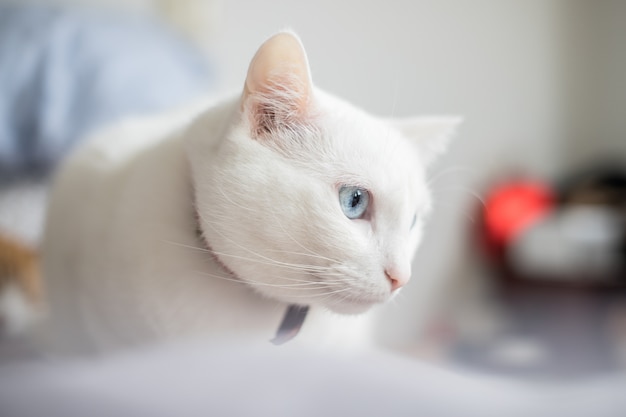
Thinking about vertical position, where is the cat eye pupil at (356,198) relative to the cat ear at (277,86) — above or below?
below

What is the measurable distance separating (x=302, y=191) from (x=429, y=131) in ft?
0.41

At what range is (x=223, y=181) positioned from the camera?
1.31 ft

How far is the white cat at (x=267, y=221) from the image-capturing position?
37 centimetres

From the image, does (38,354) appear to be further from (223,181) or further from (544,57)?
(544,57)

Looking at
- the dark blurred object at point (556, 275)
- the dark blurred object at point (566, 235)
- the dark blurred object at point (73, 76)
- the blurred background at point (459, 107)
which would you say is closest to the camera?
the blurred background at point (459, 107)

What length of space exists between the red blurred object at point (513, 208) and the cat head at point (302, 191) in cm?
46

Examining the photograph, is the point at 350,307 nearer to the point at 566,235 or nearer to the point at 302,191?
the point at 302,191

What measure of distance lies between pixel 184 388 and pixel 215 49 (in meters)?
0.70

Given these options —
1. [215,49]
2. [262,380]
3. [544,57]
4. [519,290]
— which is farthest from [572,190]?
[262,380]

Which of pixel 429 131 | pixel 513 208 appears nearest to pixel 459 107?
pixel 429 131

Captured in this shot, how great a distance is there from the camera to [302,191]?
396 millimetres

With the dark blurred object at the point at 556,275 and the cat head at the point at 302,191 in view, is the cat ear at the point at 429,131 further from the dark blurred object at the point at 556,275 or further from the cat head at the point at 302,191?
the dark blurred object at the point at 556,275

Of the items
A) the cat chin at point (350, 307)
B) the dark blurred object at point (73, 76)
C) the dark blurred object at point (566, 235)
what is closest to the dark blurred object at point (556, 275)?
the dark blurred object at point (566, 235)

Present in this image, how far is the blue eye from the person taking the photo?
394 mm
